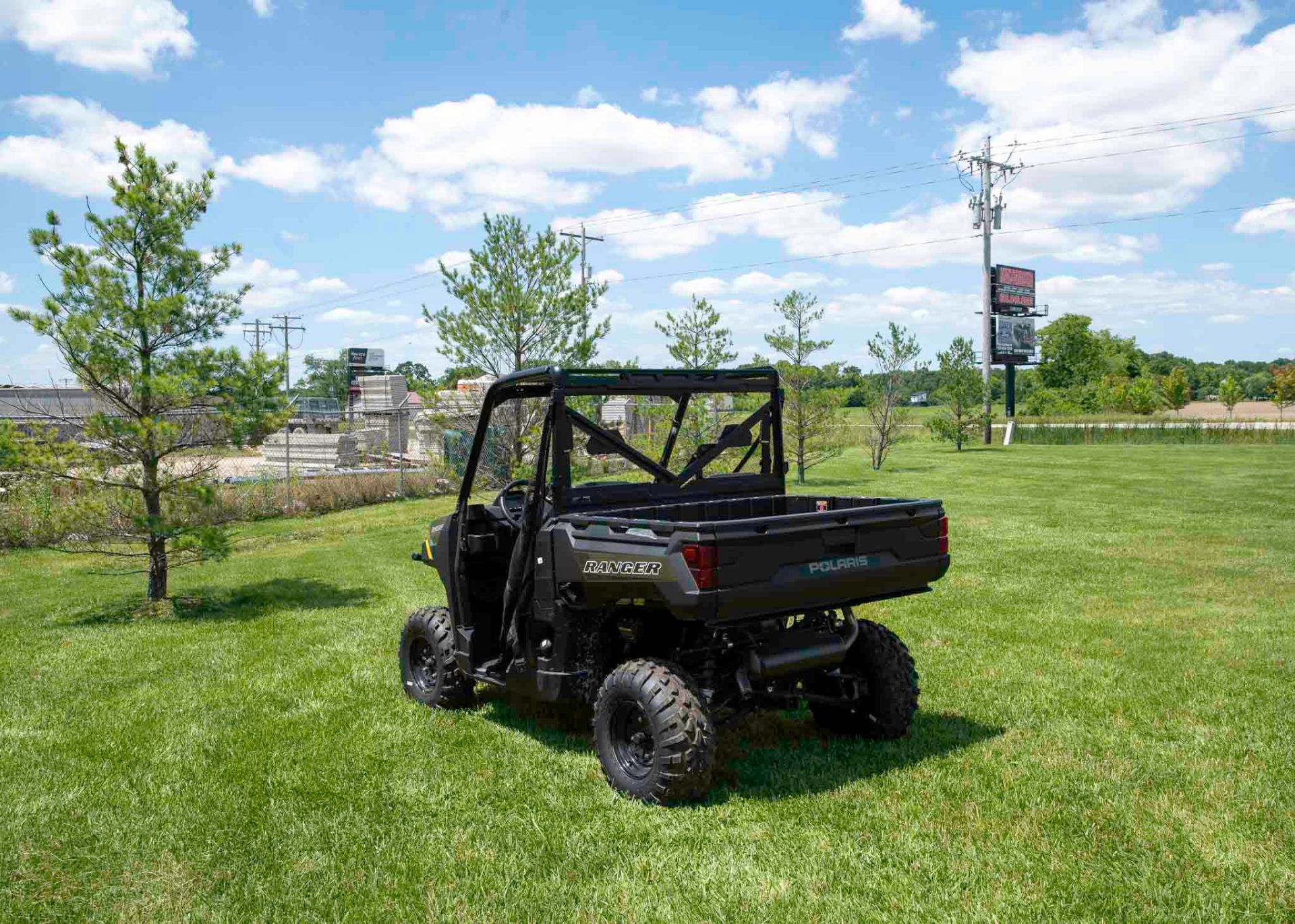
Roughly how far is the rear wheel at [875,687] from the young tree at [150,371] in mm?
7477

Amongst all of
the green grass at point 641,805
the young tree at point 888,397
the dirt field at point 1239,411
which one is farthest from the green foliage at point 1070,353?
the green grass at point 641,805

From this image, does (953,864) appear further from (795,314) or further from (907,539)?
(795,314)

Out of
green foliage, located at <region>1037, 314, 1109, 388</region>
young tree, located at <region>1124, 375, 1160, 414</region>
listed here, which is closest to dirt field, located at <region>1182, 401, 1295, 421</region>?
young tree, located at <region>1124, 375, 1160, 414</region>

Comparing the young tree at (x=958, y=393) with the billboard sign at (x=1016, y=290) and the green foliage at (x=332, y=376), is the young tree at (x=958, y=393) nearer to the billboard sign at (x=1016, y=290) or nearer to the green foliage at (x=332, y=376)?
the billboard sign at (x=1016, y=290)

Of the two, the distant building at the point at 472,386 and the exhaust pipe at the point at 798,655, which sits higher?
the distant building at the point at 472,386

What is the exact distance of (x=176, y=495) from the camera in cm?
1105

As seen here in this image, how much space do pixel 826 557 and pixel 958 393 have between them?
39.9 meters

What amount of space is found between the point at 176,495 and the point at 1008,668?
8661 mm

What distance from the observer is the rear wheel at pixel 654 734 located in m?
4.71

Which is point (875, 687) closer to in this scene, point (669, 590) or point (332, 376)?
point (669, 590)

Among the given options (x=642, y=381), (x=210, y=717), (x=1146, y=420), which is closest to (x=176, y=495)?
(x=210, y=717)

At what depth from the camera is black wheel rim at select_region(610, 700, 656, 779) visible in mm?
5004

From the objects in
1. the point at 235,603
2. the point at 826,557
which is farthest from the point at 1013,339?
the point at 826,557

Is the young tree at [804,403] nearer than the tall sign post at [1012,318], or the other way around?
the young tree at [804,403]
